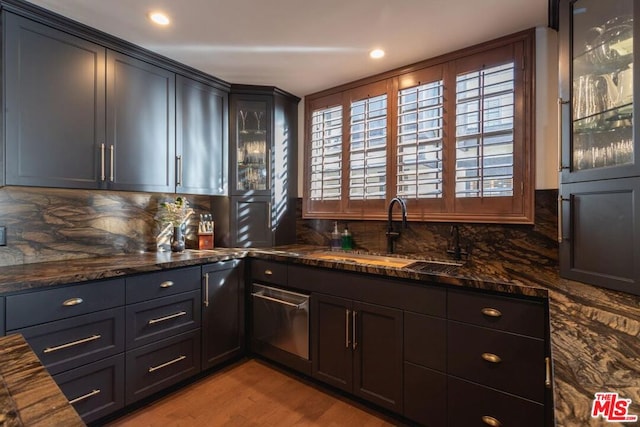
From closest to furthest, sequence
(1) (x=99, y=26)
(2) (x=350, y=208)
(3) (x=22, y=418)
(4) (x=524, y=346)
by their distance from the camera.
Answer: (3) (x=22, y=418)
(4) (x=524, y=346)
(1) (x=99, y=26)
(2) (x=350, y=208)

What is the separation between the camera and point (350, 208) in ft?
9.29

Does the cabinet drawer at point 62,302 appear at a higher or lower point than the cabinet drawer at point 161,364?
higher

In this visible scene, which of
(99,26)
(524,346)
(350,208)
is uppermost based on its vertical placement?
(99,26)

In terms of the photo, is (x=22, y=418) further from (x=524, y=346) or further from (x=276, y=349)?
(x=276, y=349)

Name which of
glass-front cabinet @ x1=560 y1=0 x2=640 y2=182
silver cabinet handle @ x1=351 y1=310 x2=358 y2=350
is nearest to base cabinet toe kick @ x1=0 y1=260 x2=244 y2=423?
silver cabinet handle @ x1=351 y1=310 x2=358 y2=350

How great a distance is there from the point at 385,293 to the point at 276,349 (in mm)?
1092

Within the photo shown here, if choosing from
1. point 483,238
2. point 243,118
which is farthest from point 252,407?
point 243,118

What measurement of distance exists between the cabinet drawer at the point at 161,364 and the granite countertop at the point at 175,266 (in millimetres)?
518

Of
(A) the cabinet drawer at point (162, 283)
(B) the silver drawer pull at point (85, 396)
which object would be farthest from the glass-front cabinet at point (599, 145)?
(B) the silver drawer pull at point (85, 396)

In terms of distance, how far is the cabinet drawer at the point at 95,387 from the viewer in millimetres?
1685

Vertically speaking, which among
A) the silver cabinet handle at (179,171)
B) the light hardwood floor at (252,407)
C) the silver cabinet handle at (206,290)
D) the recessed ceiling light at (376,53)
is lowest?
the light hardwood floor at (252,407)

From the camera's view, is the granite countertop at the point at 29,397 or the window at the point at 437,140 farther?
the window at the point at 437,140

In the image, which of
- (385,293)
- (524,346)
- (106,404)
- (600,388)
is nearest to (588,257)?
(524,346)

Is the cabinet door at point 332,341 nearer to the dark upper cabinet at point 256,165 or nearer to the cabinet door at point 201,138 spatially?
the dark upper cabinet at point 256,165
